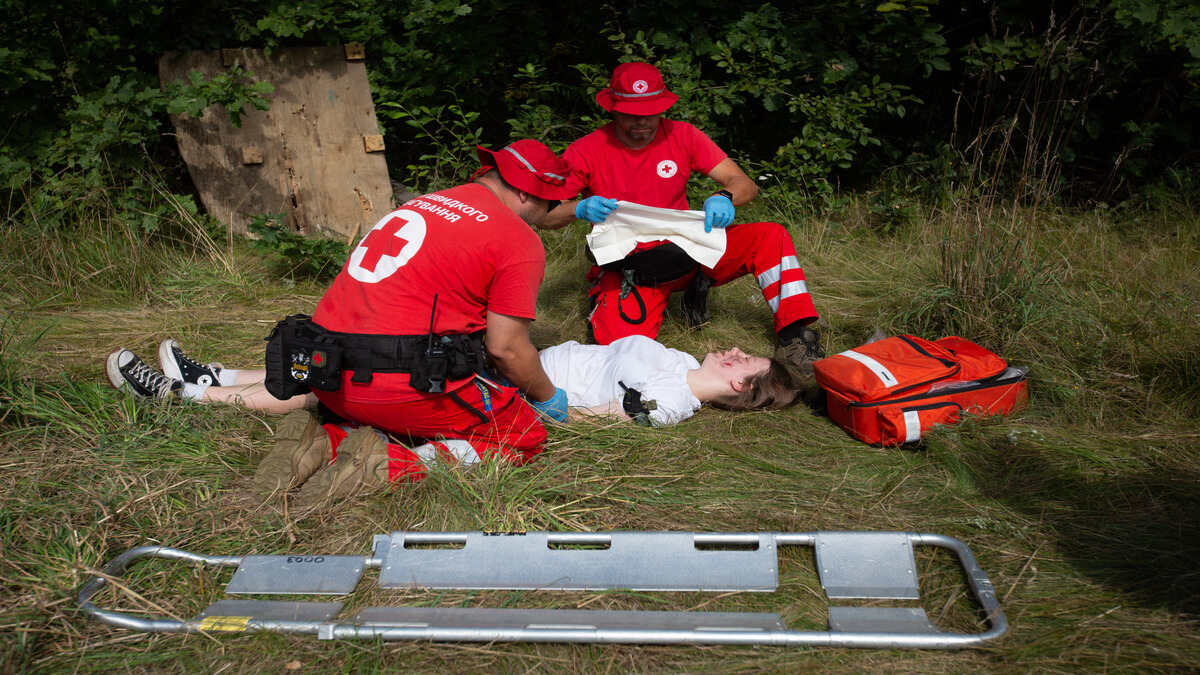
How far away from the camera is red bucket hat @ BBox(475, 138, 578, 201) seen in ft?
11.4

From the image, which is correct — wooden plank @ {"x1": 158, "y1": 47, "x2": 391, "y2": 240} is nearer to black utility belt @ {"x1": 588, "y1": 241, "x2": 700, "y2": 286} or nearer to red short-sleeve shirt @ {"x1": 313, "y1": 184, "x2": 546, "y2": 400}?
black utility belt @ {"x1": 588, "y1": 241, "x2": 700, "y2": 286}

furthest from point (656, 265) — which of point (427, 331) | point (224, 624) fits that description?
point (224, 624)

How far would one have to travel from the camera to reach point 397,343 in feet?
10.5

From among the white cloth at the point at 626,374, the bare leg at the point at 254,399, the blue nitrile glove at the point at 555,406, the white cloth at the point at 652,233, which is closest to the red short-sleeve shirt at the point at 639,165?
the white cloth at the point at 652,233

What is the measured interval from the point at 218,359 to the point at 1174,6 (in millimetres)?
7134

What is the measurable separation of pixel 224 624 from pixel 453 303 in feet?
4.83

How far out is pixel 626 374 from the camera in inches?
160

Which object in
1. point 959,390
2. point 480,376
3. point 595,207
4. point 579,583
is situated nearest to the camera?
point 579,583

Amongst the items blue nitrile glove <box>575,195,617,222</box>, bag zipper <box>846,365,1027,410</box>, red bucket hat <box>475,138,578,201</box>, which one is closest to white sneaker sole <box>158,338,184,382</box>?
red bucket hat <box>475,138,578,201</box>

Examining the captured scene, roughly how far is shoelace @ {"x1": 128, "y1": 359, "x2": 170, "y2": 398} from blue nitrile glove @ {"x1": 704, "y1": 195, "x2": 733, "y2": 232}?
3.05 metres

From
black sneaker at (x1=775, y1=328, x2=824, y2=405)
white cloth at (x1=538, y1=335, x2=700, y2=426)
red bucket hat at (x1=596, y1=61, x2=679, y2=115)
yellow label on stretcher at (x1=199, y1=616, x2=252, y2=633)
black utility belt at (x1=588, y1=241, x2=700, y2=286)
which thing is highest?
red bucket hat at (x1=596, y1=61, x2=679, y2=115)

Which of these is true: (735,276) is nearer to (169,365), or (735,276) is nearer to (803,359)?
(803,359)

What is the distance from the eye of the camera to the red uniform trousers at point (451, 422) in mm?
3332

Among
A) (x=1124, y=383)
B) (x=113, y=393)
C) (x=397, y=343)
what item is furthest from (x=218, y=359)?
(x=1124, y=383)
